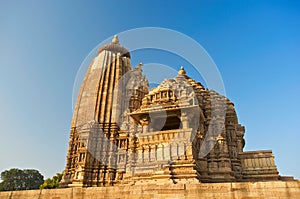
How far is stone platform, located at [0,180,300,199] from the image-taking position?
798cm

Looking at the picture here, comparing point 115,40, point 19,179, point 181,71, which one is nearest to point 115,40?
point 115,40

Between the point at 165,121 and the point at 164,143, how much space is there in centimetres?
437

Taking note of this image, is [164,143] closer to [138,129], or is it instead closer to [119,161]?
[138,129]

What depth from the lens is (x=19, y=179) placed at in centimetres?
4641

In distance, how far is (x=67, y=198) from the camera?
31.5 ft

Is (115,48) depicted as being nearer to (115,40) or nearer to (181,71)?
(115,40)

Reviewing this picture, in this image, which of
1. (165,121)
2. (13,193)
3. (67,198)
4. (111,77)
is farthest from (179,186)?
(111,77)

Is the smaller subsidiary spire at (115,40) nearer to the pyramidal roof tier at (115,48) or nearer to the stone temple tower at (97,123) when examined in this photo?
the pyramidal roof tier at (115,48)

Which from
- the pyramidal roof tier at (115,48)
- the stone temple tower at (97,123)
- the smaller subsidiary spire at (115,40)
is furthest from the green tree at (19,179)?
the smaller subsidiary spire at (115,40)

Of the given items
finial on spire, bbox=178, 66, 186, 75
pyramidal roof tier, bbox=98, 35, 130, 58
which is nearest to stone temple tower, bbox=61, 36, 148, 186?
pyramidal roof tier, bbox=98, 35, 130, 58

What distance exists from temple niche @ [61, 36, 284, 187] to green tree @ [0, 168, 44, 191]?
27357 millimetres

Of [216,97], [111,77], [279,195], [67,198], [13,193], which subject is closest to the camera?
[279,195]

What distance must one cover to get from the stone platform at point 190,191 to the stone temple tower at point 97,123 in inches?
471

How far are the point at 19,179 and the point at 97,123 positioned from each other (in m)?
32.6
